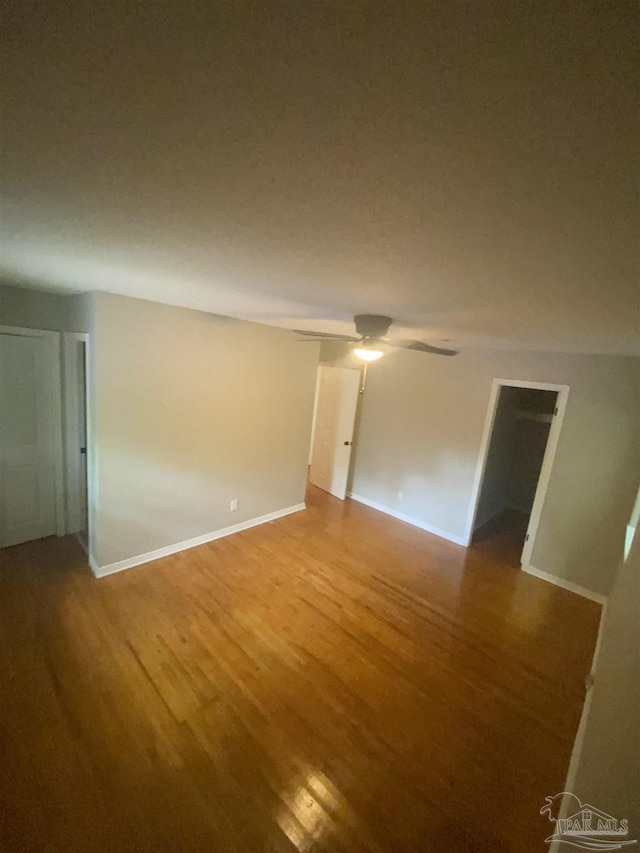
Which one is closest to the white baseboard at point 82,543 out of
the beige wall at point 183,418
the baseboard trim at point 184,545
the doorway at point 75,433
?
the doorway at point 75,433

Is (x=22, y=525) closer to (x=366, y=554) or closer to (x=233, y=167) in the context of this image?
(x=366, y=554)

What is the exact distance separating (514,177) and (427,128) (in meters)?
0.21

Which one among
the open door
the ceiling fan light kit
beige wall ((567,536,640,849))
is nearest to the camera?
beige wall ((567,536,640,849))

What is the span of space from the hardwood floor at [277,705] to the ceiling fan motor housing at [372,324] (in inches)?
85.1

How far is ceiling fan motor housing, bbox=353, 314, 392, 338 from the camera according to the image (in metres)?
2.18

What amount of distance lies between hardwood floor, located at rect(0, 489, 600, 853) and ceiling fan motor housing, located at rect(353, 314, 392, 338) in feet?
7.09

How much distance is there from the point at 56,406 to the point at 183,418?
120cm

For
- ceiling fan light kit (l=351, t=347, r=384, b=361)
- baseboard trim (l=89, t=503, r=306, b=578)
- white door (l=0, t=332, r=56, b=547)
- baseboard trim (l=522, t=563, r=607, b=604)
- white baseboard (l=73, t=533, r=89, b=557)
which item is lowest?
white baseboard (l=73, t=533, r=89, b=557)

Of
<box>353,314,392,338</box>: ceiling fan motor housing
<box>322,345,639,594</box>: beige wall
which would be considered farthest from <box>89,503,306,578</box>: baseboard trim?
<box>353,314,392,338</box>: ceiling fan motor housing

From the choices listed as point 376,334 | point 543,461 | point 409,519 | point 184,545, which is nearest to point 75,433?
point 184,545

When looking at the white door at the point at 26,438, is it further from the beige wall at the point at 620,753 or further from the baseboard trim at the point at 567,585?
the baseboard trim at the point at 567,585

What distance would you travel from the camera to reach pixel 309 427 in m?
4.27

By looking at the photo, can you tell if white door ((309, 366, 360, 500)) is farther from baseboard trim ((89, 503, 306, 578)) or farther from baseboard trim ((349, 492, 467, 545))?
baseboard trim ((89, 503, 306, 578))

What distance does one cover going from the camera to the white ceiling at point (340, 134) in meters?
0.38
